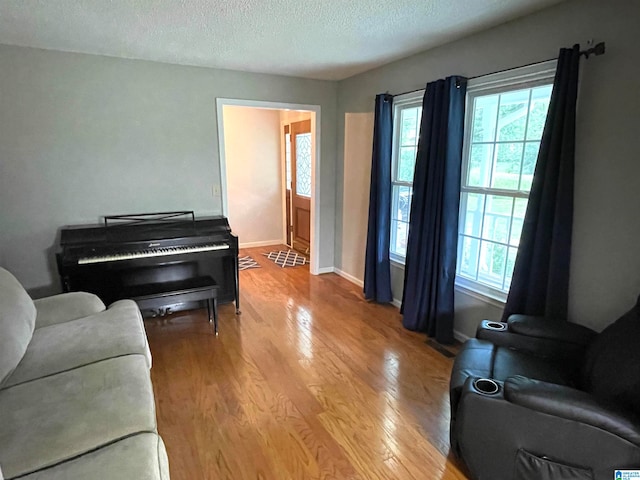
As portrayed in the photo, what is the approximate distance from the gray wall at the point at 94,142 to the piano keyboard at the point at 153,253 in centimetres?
63

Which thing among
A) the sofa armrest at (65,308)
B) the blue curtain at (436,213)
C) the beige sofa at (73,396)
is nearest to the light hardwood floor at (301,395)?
the blue curtain at (436,213)

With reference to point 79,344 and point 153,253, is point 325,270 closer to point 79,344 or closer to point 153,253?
point 153,253

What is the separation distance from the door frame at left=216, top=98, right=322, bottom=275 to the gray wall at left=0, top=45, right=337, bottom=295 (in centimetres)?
6

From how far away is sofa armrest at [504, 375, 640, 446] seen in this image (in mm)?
1327

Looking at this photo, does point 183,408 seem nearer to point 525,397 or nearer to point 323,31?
point 525,397

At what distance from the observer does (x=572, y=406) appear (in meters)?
1.38

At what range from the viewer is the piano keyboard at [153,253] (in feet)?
9.13

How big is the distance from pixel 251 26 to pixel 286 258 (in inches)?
131

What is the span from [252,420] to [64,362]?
3.23ft

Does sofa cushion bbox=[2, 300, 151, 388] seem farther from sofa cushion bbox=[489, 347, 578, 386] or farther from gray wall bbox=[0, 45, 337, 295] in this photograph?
sofa cushion bbox=[489, 347, 578, 386]

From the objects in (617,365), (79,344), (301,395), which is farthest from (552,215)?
(79,344)

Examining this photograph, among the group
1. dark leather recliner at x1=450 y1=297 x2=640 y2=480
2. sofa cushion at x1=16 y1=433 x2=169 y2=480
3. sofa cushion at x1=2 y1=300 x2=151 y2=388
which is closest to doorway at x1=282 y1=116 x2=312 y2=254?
sofa cushion at x1=2 y1=300 x2=151 y2=388

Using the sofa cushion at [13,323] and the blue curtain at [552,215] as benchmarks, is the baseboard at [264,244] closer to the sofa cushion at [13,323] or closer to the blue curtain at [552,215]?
the sofa cushion at [13,323]

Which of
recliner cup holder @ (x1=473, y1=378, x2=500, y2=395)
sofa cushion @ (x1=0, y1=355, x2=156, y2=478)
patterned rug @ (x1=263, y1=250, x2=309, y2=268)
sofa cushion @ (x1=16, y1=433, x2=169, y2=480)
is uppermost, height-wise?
sofa cushion @ (x1=0, y1=355, x2=156, y2=478)
